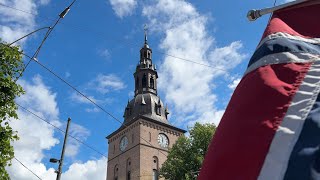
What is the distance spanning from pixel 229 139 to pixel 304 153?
396 millimetres

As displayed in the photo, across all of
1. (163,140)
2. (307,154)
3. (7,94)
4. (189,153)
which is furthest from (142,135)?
(307,154)

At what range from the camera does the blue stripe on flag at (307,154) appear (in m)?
1.85

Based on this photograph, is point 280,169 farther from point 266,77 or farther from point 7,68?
point 7,68

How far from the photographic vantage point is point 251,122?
2156mm

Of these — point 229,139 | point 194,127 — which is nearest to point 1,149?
point 229,139

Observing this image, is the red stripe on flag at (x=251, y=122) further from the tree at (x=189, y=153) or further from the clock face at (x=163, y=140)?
the clock face at (x=163, y=140)

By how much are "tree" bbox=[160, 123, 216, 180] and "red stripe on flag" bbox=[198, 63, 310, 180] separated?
1232 inches

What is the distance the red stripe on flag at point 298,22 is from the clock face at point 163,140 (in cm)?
5388

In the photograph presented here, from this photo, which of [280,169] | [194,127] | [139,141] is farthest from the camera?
[139,141]

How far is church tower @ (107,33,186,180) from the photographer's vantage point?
53625 millimetres

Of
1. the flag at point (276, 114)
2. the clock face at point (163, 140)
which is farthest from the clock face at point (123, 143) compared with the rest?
the flag at point (276, 114)

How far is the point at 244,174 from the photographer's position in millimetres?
2021

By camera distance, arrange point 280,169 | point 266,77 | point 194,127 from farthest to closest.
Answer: point 194,127 → point 266,77 → point 280,169

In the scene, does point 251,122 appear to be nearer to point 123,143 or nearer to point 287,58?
point 287,58
